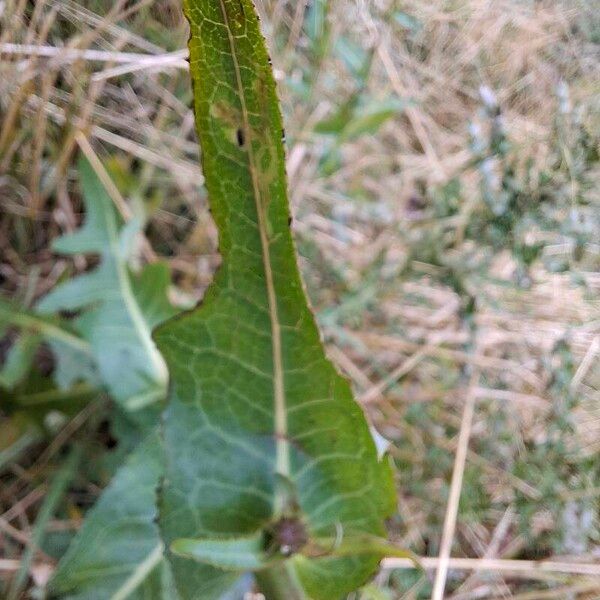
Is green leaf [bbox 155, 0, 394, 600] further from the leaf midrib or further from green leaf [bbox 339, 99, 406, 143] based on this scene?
green leaf [bbox 339, 99, 406, 143]

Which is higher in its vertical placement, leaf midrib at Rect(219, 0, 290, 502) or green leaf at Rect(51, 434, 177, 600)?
leaf midrib at Rect(219, 0, 290, 502)

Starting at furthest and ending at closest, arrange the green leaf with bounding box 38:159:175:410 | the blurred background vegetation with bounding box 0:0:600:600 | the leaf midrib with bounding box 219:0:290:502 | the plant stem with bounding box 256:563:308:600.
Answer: the green leaf with bounding box 38:159:175:410 → the blurred background vegetation with bounding box 0:0:600:600 → the plant stem with bounding box 256:563:308:600 → the leaf midrib with bounding box 219:0:290:502

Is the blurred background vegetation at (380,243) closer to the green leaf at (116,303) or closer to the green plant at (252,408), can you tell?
the green leaf at (116,303)

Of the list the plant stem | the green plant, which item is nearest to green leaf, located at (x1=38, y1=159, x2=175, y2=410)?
the green plant

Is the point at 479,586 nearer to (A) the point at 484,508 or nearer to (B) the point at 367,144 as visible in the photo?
(A) the point at 484,508

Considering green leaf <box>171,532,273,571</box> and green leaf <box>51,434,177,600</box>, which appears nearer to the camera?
green leaf <box>171,532,273,571</box>

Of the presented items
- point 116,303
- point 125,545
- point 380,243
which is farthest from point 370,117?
point 125,545

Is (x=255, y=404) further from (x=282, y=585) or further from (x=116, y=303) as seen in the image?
(x=116, y=303)
